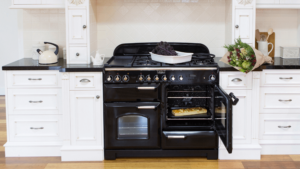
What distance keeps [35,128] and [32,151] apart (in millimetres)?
248

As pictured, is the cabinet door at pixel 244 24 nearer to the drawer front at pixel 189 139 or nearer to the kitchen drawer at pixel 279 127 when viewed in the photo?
the kitchen drawer at pixel 279 127

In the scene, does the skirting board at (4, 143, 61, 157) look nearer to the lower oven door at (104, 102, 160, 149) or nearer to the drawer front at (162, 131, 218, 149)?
the lower oven door at (104, 102, 160, 149)

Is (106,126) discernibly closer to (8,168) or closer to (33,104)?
(33,104)

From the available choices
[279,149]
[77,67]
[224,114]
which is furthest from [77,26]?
[279,149]

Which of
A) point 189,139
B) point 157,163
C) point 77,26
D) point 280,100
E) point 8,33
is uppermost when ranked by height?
point 8,33

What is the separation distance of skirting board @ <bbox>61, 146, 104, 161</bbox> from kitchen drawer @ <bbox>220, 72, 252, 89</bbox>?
139 cm

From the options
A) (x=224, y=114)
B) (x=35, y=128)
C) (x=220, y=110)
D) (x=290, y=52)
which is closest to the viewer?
(x=224, y=114)

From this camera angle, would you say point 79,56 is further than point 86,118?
Yes

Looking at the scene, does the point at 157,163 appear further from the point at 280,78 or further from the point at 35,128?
the point at 280,78

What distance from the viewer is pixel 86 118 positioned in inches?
128

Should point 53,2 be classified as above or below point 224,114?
above

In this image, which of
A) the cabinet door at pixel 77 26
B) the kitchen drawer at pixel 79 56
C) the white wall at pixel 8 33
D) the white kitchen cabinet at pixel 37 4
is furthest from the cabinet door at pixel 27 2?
the white wall at pixel 8 33

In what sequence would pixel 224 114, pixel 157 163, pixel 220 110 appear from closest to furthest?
pixel 224 114
pixel 220 110
pixel 157 163

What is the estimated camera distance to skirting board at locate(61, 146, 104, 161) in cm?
329
